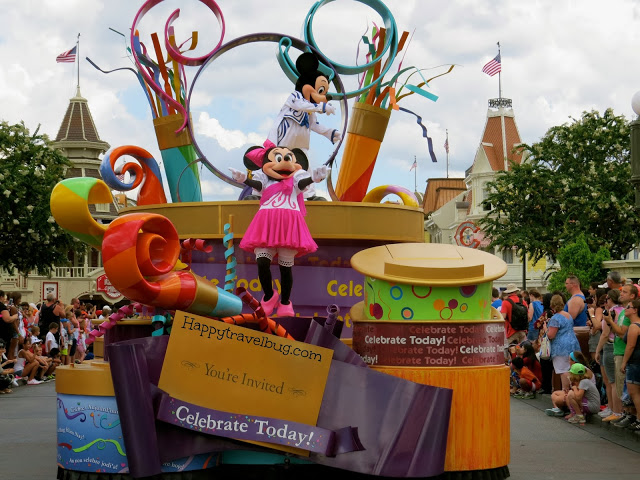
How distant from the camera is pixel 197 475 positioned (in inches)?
287

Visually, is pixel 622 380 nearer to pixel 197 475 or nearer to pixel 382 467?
pixel 382 467

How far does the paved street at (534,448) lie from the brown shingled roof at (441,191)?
66.3 meters

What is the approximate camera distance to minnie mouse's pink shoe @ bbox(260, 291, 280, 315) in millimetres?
8352

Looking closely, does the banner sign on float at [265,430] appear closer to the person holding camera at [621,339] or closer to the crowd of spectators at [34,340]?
the person holding camera at [621,339]

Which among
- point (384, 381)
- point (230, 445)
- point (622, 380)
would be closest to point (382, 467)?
point (384, 381)

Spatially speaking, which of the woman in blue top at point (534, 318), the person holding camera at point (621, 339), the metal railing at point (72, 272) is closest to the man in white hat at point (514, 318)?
the woman in blue top at point (534, 318)

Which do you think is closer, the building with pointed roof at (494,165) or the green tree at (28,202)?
the green tree at (28,202)

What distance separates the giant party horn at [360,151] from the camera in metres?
10.6

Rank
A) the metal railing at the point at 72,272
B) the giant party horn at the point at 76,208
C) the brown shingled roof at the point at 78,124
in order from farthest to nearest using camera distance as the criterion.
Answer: the brown shingled roof at the point at 78,124 < the metal railing at the point at 72,272 < the giant party horn at the point at 76,208

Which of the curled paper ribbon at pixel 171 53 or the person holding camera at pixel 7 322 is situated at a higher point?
the curled paper ribbon at pixel 171 53

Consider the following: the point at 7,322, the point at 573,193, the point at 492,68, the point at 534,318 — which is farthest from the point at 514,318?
the point at 573,193

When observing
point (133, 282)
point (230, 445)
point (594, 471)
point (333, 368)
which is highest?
point (133, 282)

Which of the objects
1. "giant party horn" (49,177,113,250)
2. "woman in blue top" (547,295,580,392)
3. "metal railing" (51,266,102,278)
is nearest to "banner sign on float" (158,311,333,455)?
"giant party horn" (49,177,113,250)

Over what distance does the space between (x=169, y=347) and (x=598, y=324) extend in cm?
683
